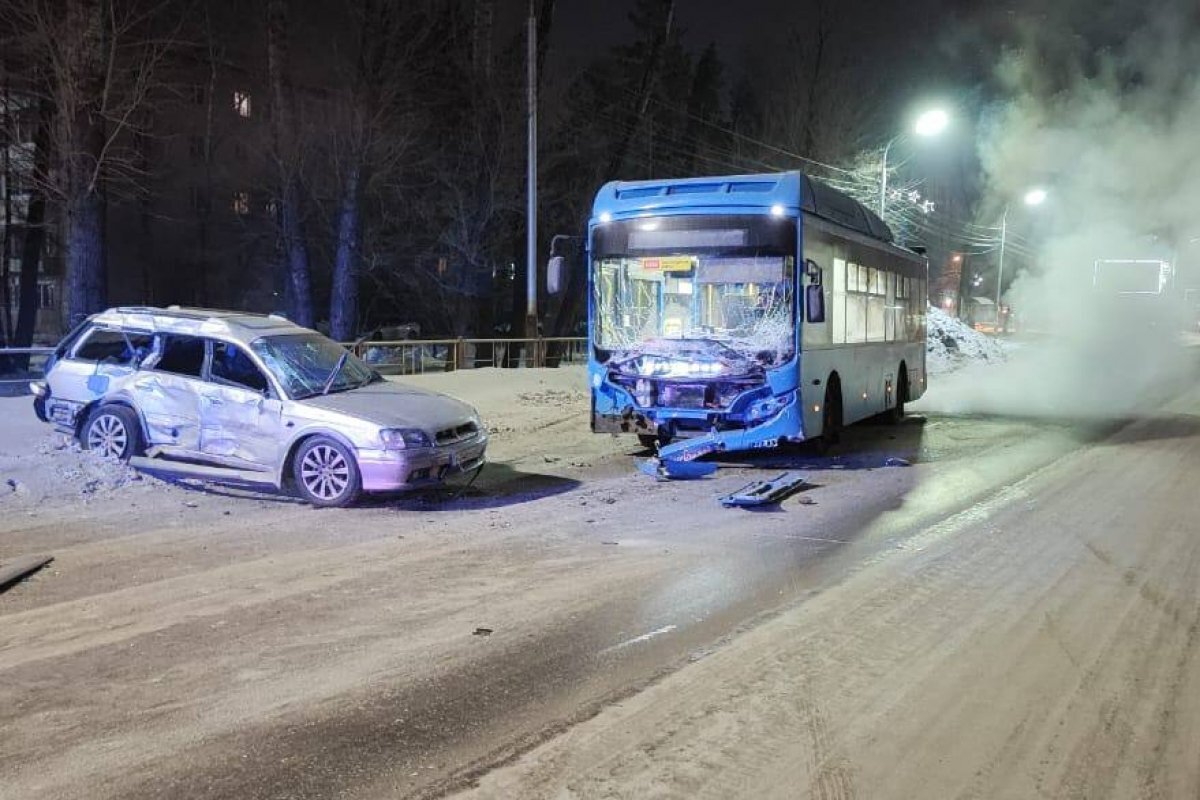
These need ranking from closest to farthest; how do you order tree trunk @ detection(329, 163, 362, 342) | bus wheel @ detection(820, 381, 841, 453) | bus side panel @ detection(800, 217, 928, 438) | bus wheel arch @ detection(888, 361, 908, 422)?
bus side panel @ detection(800, 217, 928, 438) → bus wheel @ detection(820, 381, 841, 453) → bus wheel arch @ detection(888, 361, 908, 422) → tree trunk @ detection(329, 163, 362, 342)

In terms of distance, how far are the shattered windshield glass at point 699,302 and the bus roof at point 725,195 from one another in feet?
2.03

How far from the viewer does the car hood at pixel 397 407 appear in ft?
29.6

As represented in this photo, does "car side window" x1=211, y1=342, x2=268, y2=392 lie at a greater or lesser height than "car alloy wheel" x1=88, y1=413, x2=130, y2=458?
greater

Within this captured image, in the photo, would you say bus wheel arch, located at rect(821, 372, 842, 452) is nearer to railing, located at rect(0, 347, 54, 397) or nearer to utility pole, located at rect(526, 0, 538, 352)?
railing, located at rect(0, 347, 54, 397)

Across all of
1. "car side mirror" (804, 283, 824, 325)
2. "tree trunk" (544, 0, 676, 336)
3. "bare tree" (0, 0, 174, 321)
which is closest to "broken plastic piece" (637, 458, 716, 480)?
"car side mirror" (804, 283, 824, 325)

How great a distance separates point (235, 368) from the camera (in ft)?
31.4

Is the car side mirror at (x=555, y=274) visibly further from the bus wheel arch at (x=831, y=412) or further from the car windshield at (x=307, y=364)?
the bus wheel arch at (x=831, y=412)

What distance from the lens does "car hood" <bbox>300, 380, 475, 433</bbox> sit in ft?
29.6

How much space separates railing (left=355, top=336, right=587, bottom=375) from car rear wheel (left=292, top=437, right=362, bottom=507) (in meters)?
10.2

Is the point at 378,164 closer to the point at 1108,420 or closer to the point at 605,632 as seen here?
the point at 1108,420

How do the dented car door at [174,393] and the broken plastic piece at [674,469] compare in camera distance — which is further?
the broken plastic piece at [674,469]

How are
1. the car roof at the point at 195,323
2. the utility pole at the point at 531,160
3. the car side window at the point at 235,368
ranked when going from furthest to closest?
the utility pole at the point at 531,160
the car roof at the point at 195,323
the car side window at the point at 235,368

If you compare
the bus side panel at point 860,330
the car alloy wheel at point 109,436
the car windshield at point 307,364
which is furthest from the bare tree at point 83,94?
the bus side panel at point 860,330

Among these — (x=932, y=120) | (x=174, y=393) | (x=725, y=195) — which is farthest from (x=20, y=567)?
(x=932, y=120)
